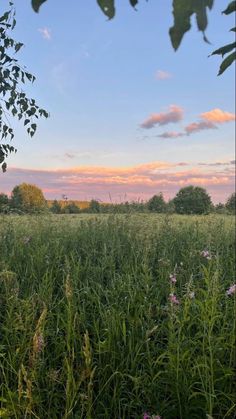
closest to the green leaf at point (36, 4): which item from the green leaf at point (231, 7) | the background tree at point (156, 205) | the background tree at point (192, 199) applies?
the green leaf at point (231, 7)

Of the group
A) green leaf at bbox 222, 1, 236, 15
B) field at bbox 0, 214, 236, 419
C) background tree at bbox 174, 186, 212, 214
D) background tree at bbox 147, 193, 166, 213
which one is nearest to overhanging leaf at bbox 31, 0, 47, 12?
green leaf at bbox 222, 1, 236, 15

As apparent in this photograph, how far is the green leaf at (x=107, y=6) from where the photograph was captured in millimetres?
1092

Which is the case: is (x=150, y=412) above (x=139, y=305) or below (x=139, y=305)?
Answer: below

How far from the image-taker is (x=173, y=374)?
2.85 metres

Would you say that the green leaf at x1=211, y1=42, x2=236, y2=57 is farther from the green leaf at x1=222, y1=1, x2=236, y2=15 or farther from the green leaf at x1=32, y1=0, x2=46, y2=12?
the green leaf at x1=32, y1=0, x2=46, y2=12

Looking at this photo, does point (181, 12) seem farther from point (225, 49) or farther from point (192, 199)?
point (192, 199)

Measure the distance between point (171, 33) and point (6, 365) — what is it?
9.33ft

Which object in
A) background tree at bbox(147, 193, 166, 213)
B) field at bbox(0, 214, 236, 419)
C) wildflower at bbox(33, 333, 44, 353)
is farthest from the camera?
background tree at bbox(147, 193, 166, 213)

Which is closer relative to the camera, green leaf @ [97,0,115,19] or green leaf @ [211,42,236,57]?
green leaf @ [97,0,115,19]

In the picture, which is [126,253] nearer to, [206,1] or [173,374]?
[173,374]

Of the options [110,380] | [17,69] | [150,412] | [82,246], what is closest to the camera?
[150,412]

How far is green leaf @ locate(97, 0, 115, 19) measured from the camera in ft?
3.58

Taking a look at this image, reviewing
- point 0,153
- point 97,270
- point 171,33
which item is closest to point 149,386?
point 97,270

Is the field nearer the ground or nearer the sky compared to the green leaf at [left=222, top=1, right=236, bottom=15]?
nearer the ground
